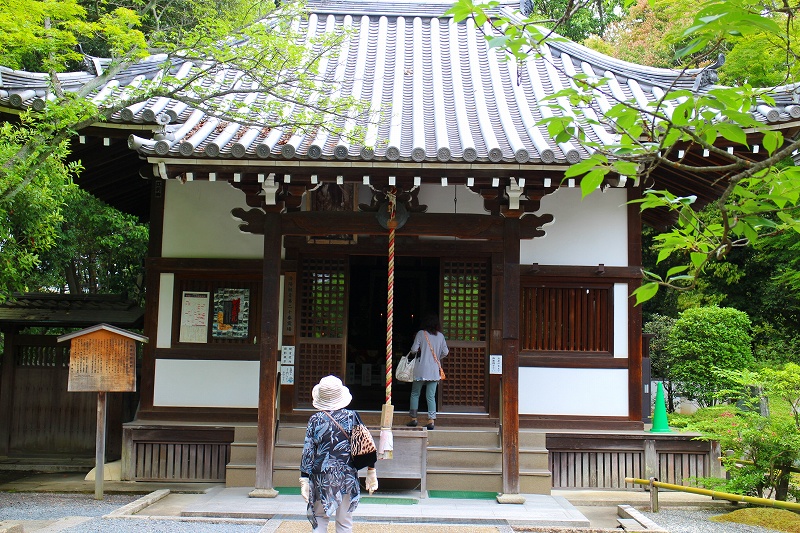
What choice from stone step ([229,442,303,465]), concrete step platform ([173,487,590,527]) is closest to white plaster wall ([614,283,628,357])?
concrete step platform ([173,487,590,527])

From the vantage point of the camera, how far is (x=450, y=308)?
9.77 m

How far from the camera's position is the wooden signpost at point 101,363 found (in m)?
8.53

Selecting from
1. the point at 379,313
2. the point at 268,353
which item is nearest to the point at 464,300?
the point at 268,353

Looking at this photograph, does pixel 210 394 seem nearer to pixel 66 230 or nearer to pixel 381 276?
pixel 381 276

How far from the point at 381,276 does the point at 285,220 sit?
551cm

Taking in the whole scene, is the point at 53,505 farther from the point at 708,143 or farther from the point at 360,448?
the point at 708,143

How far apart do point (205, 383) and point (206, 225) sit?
6.91 feet

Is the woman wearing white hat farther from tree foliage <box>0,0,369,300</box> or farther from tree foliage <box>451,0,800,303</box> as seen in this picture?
tree foliage <box>0,0,369,300</box>

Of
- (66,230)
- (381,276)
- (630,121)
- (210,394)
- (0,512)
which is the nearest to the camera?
(630,121)

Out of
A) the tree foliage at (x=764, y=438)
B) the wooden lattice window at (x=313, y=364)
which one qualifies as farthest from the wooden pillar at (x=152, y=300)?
the tree foliage at (x=764, y=438)

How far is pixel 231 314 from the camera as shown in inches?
381

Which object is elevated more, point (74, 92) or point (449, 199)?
point (74, 92)

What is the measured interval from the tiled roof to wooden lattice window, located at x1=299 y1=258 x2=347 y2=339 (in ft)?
6.75

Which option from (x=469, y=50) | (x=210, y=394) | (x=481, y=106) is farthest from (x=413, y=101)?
(x=210, y=394)
